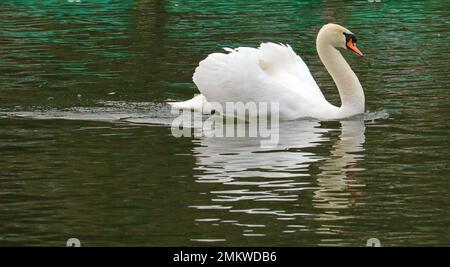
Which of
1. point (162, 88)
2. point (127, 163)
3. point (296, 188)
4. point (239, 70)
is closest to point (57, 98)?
point (162, 88)

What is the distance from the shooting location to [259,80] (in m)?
15.2

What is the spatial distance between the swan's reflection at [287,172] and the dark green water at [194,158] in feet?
0.07

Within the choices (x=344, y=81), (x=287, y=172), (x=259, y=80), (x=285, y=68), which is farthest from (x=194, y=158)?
(x=344, y=81)

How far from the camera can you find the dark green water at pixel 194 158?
1032 cm

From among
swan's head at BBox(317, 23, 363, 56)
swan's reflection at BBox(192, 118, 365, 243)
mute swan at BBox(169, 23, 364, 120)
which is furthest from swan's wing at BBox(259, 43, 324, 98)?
swan's reflection at BBox(192, 118, 365, 243)

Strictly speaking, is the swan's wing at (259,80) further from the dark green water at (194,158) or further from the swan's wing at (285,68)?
the dark green water at (194,158)

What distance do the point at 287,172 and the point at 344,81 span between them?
3761 mm

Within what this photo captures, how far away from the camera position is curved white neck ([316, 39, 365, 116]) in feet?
51.3

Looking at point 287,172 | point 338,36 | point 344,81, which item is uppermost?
point 338,36

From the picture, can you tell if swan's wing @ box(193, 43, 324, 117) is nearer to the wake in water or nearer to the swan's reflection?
the swan's reflection

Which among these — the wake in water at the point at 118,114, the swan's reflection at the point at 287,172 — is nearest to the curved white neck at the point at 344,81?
the wake in water at the point at 118,114

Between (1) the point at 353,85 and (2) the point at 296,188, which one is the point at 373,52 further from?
(2) the point at 296,188

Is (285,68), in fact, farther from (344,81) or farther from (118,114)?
(118,114)

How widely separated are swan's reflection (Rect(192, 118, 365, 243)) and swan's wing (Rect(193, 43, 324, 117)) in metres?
0.31
